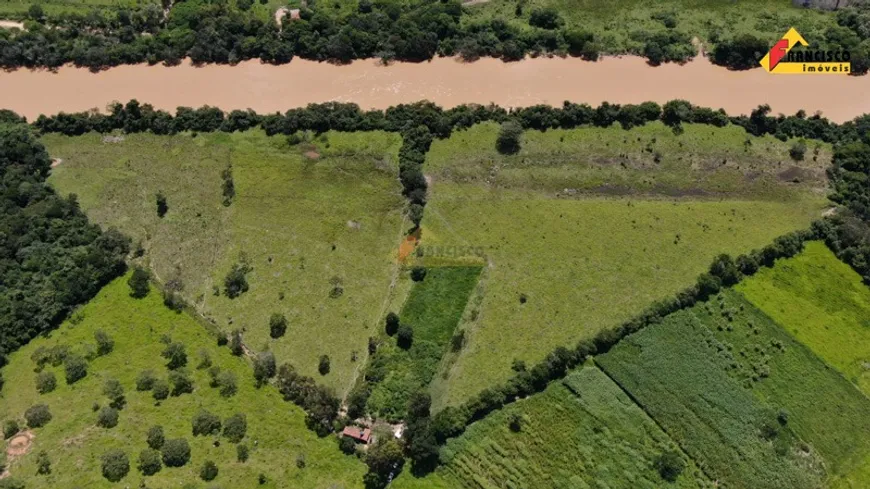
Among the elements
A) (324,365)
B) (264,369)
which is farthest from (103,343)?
(324,365)

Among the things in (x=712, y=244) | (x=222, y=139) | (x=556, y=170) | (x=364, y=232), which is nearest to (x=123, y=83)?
(x=222, y=139)

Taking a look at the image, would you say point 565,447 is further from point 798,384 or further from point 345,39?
point 345,39

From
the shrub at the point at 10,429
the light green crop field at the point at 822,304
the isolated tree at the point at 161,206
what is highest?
the light green crop field at the point at 822,304

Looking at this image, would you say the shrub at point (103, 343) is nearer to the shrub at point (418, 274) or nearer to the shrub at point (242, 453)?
the shrub at point (242, 453)

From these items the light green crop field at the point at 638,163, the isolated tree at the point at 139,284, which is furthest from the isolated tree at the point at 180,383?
the light green crop field at the point at 638,163

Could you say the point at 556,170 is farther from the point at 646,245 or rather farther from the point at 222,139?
the point at 222,139
